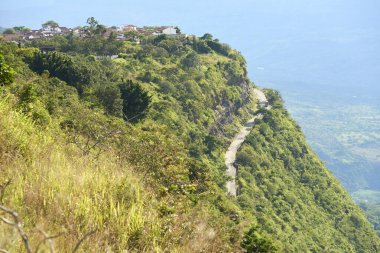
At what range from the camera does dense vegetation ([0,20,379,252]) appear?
459 cm

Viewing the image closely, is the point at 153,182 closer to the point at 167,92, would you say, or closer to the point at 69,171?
the point at 69,171

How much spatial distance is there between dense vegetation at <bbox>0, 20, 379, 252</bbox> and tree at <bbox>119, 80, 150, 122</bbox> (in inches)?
3.3

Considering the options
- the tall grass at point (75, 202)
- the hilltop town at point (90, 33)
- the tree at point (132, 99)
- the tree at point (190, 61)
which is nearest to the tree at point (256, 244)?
the tall grass at point (75, 202)

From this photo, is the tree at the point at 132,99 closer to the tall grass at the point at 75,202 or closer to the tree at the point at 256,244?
the tree at the point at 256,244

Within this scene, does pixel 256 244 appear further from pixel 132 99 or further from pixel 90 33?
pixel 90 33

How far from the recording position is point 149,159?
8539 millimetres

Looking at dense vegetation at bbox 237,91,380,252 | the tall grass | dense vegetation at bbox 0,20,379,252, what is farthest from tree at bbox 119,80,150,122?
the tall grass

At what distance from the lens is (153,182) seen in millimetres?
6691

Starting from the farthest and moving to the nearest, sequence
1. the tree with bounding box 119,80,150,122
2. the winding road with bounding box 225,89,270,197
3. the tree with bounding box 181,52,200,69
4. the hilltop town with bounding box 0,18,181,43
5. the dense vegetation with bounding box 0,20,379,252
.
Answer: the hilltop town with bounding box 0,18,181,43 < the tree with bounding box 181,52,200,69 < the winding road with bounding box 225,89,270,197 < the tree with bounding box 119,80,150,122 < the dense vegetation with bounding box 0,20,379,252

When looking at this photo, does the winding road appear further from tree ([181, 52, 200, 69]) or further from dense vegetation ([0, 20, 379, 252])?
tree ([181, 52, 200, 69])

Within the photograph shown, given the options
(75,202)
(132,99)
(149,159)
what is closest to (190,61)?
(132,99)

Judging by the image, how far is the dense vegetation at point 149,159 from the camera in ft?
15.0

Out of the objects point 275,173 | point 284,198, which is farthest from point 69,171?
point 275,173

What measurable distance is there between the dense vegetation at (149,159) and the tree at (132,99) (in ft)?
0.28
